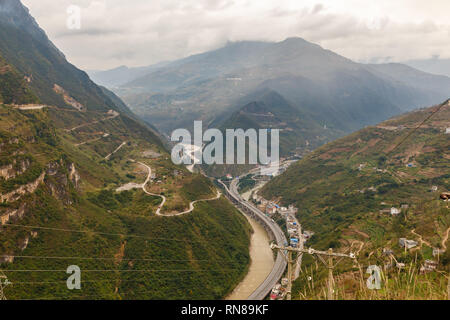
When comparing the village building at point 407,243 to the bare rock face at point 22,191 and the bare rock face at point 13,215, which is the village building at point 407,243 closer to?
the bare rock face at point 13,215

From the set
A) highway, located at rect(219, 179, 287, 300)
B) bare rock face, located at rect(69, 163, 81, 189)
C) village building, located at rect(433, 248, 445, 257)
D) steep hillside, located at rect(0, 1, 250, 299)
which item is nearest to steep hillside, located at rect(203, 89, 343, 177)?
highway, located at rect(219, 179, 287, 300)

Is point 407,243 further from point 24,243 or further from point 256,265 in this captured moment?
point 24,243

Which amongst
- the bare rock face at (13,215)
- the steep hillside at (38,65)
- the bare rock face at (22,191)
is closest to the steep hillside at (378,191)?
A: the bare rock face at (13,215)

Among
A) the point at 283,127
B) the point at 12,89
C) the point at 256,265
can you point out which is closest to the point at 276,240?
the point at 256,265

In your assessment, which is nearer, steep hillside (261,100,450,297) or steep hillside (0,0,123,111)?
steep hillside (261,100,450,297)

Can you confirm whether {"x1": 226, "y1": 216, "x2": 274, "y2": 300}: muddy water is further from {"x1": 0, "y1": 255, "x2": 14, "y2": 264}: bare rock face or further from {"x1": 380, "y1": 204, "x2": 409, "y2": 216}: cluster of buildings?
{"x1": 0, "y1": 255, "x2": 14, "y2": 264}: bare rock face

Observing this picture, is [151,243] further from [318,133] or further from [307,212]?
[318,133]
